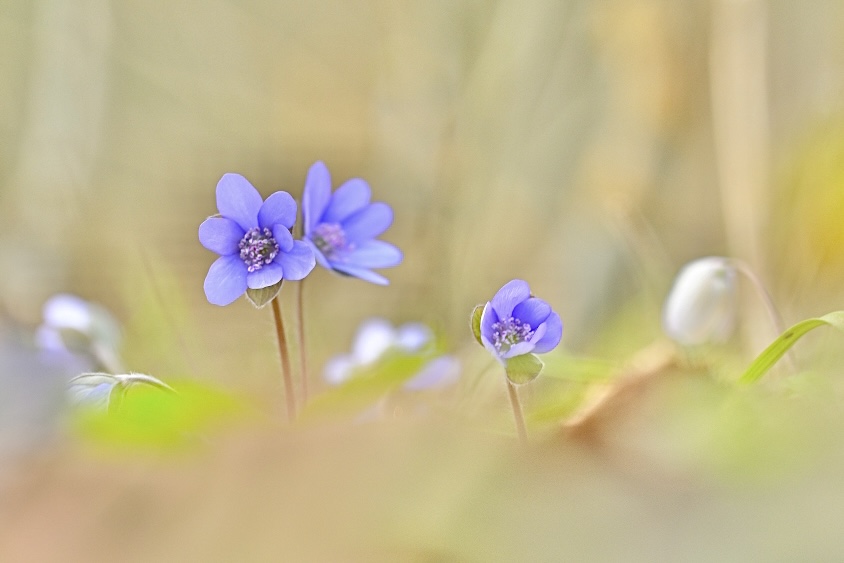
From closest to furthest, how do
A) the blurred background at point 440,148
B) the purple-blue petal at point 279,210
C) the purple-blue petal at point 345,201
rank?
the purple-blue petal at point 279,210 < the purple-blue petal at point 345,201 < the blurred background at point 440,148

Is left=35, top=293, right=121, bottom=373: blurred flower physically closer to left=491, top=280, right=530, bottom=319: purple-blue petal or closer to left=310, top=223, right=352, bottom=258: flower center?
left=310, top=223, right=352, bottom=258: flower center

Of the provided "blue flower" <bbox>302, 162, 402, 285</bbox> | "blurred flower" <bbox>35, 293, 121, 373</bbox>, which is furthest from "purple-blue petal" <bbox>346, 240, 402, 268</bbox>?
"blurred flower" <bbox>35, 293, 121, 373</bbox>

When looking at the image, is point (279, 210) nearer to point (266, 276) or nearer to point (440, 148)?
point (266, 276)

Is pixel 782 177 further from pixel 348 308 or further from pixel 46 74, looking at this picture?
pixel 46 74

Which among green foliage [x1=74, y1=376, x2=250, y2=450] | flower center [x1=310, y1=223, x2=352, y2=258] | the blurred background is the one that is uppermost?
the blurred background

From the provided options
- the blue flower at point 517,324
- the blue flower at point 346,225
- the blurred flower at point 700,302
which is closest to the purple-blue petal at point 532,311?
the blue flower at point 517,324

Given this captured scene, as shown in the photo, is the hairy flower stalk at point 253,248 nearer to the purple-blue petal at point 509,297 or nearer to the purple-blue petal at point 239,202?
the purple-blue petal at point 239,202
